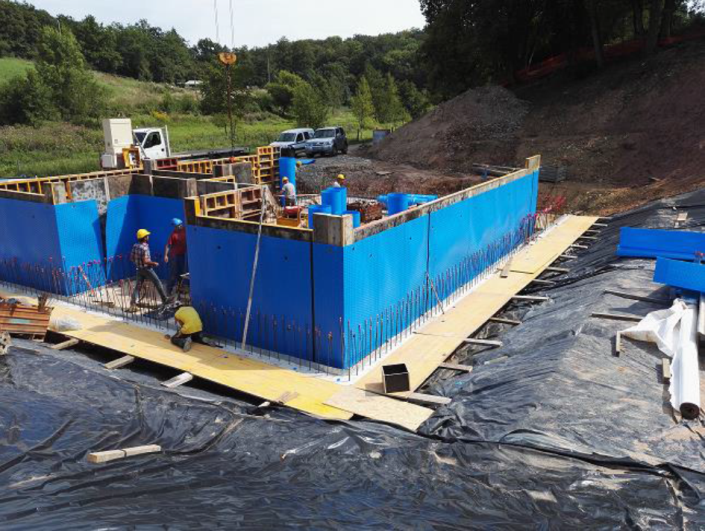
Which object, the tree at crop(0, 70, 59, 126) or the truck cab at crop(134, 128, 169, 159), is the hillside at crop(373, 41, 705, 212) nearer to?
the truck cab at crop(134, 128, 169, 159)

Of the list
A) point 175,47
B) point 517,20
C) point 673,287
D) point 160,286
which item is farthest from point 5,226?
point 175,47

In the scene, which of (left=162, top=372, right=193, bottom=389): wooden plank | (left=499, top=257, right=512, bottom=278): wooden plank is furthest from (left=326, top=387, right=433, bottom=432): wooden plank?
(left=499, top=257, right=512, bottom=278): wooden plank

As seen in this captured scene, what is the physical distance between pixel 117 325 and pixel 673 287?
10.00 meters

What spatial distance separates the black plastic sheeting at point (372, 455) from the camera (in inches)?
175

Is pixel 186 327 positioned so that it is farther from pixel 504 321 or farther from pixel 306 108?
pixel 306 108

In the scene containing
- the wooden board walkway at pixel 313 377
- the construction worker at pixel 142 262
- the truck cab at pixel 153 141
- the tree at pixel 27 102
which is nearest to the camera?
the wooden board walkway at pixel 313 377

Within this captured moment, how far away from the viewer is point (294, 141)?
114ft

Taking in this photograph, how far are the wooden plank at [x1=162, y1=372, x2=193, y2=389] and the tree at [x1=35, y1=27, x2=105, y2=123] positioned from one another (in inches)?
1632

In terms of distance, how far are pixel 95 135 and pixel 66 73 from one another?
15.8 ft

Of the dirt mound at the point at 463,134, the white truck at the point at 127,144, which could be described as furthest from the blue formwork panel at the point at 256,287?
the dirt mound at the point at 463,134

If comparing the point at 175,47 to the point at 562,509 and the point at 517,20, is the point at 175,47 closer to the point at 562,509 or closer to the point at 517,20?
the point at 517,20

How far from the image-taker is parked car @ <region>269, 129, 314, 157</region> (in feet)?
110

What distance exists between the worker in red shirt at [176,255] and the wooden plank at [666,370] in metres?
8.62

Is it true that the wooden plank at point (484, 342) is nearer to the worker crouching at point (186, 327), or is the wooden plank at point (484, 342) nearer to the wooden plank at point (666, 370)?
the wooden plank at point (666, 370)
